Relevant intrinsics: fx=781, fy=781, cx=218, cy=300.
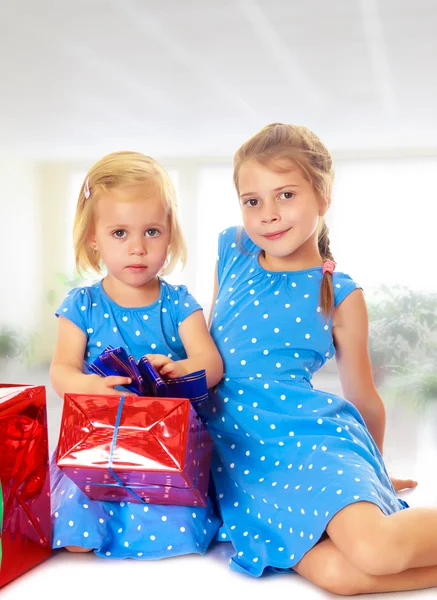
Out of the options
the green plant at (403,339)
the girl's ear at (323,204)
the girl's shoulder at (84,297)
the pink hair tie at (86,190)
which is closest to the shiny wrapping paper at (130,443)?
the girl's shoulder at (84,297)

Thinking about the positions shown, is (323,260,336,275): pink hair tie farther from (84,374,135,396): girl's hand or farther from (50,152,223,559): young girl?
(84,374,135,396): girl's hand

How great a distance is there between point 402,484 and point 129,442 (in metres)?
0.80

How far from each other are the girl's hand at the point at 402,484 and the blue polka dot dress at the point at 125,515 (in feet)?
1.65

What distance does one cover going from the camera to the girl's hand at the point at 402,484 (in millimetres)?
1762

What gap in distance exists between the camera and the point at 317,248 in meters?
1.64

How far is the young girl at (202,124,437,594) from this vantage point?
1.26m

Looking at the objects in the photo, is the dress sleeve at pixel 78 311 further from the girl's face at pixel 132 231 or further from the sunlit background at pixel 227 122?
the sunlit background at pixel 227 122

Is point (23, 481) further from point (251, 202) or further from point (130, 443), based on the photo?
point (251, 202)

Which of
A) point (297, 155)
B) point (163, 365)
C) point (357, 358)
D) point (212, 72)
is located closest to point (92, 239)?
point (163, 365)

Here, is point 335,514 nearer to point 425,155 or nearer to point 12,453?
point 12,453

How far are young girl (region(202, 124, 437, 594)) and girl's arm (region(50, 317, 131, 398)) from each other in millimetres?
272

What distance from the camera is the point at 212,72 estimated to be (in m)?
2.74

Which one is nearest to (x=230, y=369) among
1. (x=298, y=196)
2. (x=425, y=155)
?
(x=298, y=196)

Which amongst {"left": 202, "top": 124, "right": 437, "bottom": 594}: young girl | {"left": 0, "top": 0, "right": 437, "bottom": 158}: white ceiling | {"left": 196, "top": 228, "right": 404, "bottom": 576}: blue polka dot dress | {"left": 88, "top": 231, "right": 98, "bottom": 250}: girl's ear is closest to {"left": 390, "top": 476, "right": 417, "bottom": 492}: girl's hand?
{"left": 202, "top": 124, "right": 437, "bottom": 594}: young girl
